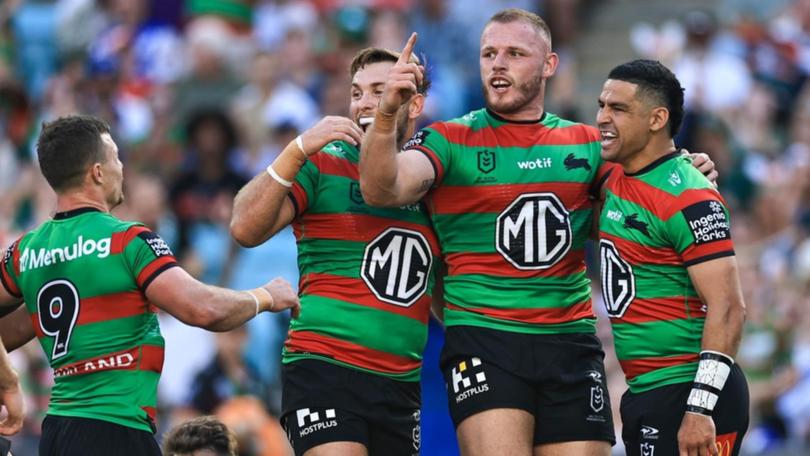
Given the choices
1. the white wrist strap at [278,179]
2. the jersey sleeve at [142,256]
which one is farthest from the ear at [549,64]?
the jersey sleeve at [142,256]

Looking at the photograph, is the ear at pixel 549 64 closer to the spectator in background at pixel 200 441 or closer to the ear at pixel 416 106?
the ear at pixel 416 106

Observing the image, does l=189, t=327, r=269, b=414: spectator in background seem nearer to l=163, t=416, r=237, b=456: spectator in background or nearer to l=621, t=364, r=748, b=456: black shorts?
l=163, t=416, r=237, b=456: spectator in background

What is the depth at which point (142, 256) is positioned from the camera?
7324 mm

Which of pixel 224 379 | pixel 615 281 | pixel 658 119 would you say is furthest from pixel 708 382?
pixel 224 379

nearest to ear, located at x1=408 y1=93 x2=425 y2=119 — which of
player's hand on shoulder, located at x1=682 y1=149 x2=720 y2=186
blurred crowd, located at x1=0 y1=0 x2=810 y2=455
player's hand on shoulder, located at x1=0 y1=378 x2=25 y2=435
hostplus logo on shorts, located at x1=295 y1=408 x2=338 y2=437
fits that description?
player's hand on shoulder, located at x1=682 y1=149 x2=720 y2=186

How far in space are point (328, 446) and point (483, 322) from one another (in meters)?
1.02

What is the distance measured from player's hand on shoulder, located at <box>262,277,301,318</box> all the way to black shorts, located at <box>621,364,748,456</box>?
5.91 ft

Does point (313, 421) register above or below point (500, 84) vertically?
below

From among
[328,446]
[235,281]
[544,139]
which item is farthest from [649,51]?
[328,446]

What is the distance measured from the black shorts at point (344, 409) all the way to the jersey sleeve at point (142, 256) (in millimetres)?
1055

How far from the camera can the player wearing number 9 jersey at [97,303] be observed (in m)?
7.33

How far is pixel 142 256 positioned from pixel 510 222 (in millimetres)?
1931

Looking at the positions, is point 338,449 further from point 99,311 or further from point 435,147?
point 435,147

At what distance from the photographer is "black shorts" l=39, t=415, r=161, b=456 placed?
733 centimetres
